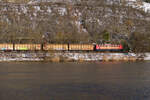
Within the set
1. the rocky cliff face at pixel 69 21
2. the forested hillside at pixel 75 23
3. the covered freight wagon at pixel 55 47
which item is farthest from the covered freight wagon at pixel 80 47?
the forested hillside at pixel 75 23

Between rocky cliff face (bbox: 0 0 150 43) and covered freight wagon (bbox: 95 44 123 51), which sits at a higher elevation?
rocky cliff face (bbox: 0 0 150 43)

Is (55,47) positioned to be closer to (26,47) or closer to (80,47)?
(80,47)

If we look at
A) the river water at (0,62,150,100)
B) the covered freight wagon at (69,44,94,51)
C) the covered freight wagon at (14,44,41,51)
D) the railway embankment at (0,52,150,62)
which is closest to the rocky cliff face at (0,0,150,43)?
the covered freight wagon at (69,44,94,51)

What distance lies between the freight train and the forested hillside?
5.05m

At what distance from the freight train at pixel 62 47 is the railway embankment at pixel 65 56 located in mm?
5010

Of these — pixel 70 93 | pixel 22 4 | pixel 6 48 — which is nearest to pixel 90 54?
pixel 6 48

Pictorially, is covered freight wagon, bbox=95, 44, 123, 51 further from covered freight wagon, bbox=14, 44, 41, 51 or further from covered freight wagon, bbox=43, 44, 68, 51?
covered freight wagon, bbox=14, 44, 41, 51

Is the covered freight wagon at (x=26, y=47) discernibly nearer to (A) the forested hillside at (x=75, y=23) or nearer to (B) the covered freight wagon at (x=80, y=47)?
(A) the forested hillside at (x=75, y=23)

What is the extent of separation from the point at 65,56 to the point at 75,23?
1315 inches

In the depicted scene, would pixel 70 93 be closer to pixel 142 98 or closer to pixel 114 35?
pixel 142 98

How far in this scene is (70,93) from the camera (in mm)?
24594

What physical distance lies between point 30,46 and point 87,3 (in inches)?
1818

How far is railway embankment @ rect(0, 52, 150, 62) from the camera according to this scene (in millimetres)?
60219

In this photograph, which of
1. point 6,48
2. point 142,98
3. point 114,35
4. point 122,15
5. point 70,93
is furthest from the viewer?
point 122,15
